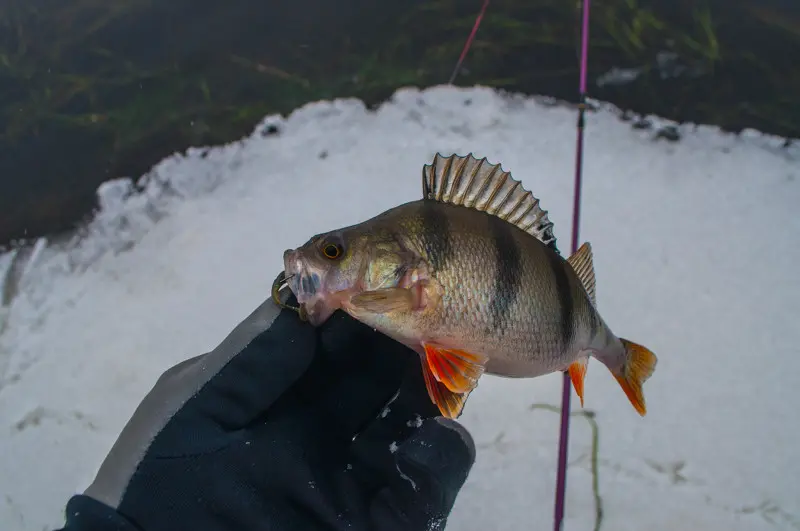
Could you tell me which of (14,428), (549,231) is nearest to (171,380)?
(549,231)

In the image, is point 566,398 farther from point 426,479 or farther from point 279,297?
point 279,297

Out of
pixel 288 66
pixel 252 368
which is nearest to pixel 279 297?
pixel 252 368

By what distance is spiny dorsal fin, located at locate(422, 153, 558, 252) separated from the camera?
3.05 ft

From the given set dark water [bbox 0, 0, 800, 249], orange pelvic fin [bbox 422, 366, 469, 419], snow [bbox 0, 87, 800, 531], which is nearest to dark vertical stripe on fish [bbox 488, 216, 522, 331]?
orange pelvic fin [bbox 422, 366, 469, 419]

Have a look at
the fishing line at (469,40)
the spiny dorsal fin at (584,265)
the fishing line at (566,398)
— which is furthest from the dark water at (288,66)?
the spiny dorsal fin at (584,265)

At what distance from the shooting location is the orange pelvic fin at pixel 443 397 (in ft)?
2.96

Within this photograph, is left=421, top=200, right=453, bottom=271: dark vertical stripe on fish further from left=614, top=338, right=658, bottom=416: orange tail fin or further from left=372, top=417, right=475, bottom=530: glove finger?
left=614, top=338, right=658, bottom=416: orange tail fin

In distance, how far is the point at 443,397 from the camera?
919mm

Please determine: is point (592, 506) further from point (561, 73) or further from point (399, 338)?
point (561, 73)

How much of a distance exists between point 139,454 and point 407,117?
1670mm

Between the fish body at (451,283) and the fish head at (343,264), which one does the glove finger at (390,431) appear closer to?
the fish body at (451,283)

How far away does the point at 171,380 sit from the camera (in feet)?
3.35

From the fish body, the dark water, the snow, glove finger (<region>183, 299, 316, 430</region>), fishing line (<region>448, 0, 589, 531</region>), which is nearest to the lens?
the fish body

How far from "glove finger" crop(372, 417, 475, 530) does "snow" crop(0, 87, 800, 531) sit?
0.72 metres
